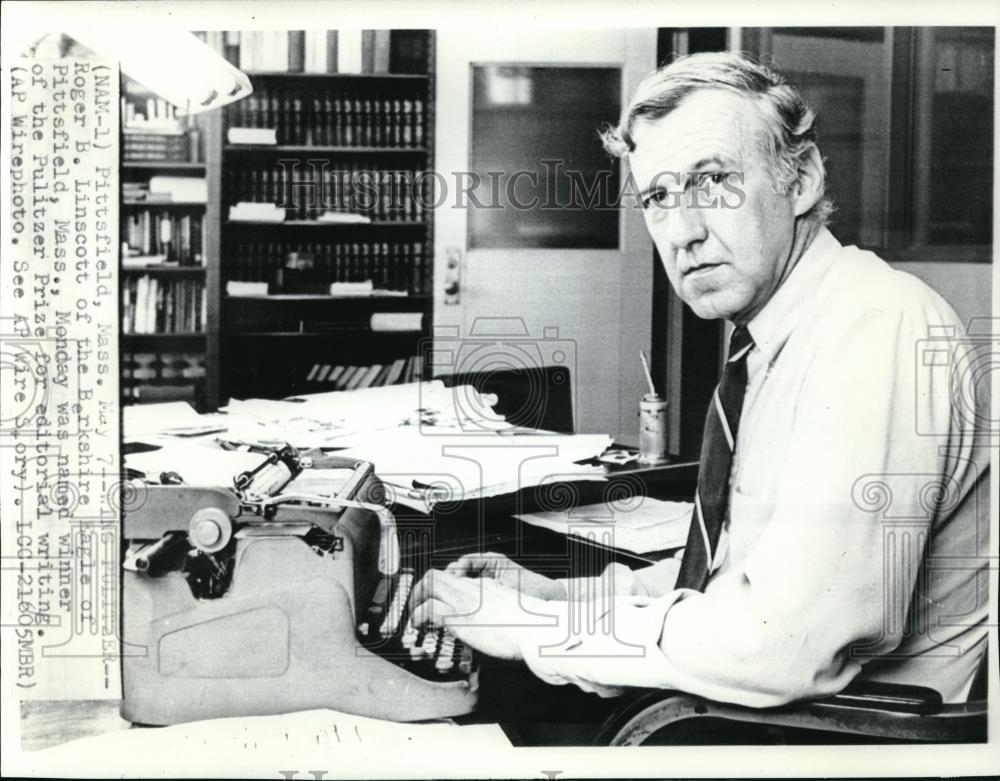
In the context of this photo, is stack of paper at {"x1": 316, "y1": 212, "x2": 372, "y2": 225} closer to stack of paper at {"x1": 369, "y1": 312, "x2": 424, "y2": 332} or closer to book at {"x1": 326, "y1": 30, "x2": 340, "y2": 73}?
stack of paper at {"x1": 369, "y1": 312, "x2": 424, "y2": 332}

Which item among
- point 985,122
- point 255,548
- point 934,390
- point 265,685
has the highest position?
point 985,122

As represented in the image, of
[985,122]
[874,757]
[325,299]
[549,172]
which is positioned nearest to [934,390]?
[985,122]

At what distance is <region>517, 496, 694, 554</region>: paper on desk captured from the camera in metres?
1.97

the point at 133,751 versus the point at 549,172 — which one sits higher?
the point at 549,172

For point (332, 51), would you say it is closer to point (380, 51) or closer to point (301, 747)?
point (380, 51)

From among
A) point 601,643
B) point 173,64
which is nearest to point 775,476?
point 601,643

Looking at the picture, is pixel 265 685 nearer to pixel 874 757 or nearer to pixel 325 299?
pixel 325 299

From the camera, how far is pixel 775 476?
190 cm

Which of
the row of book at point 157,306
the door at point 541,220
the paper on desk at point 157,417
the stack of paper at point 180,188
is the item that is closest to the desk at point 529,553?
the door at point 541,220

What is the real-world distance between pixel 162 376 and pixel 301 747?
32.5 inches

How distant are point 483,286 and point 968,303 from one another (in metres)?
1.02

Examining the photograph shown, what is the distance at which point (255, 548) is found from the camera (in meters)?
1.91

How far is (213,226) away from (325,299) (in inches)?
10.8

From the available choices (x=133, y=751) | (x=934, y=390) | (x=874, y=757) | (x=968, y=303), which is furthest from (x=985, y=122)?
(x=133, y=751)
